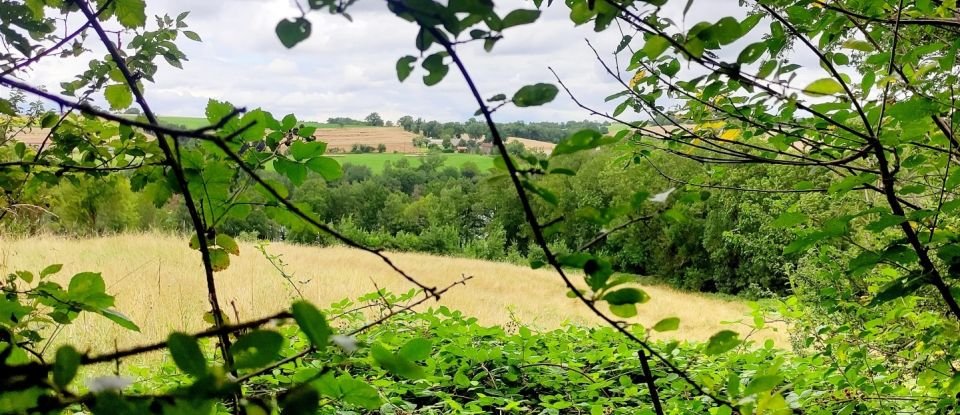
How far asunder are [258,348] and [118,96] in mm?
799

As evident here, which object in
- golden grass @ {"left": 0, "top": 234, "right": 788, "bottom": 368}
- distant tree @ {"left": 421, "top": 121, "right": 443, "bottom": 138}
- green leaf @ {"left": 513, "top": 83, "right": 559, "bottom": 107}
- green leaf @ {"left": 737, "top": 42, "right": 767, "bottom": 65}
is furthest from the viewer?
golden grass @ {"left": 0, "top": 234, "right": 788, "bottom": 368}

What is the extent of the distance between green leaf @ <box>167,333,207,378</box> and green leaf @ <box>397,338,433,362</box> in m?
0.26

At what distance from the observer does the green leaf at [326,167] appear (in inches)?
35.3

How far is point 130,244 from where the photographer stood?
30.9 ft

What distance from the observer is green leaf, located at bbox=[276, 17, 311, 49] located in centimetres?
37

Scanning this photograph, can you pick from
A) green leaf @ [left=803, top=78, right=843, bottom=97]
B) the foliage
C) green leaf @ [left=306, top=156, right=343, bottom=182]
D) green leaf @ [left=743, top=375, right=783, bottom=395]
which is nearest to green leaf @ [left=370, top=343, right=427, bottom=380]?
the foliage

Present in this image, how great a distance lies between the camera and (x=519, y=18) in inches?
16.4

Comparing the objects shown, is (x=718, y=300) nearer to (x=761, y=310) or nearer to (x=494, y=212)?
(x=494, y=212)

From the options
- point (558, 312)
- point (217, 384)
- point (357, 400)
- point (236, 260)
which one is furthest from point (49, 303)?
point (558, 312)

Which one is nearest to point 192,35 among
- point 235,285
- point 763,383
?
point 763,383

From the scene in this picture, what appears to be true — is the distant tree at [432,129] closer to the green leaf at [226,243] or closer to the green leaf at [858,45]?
the green leaf at [226,243]

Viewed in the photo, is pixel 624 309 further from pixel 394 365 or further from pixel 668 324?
pixel 394 365

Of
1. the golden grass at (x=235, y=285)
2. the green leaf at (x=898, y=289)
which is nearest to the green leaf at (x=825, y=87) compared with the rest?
the green leaf at (x=898, y=289)

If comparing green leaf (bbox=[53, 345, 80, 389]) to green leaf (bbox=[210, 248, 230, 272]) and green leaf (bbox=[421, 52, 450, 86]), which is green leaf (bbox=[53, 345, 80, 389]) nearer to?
green leaf (bbox=[421, 52, 450, 86])
